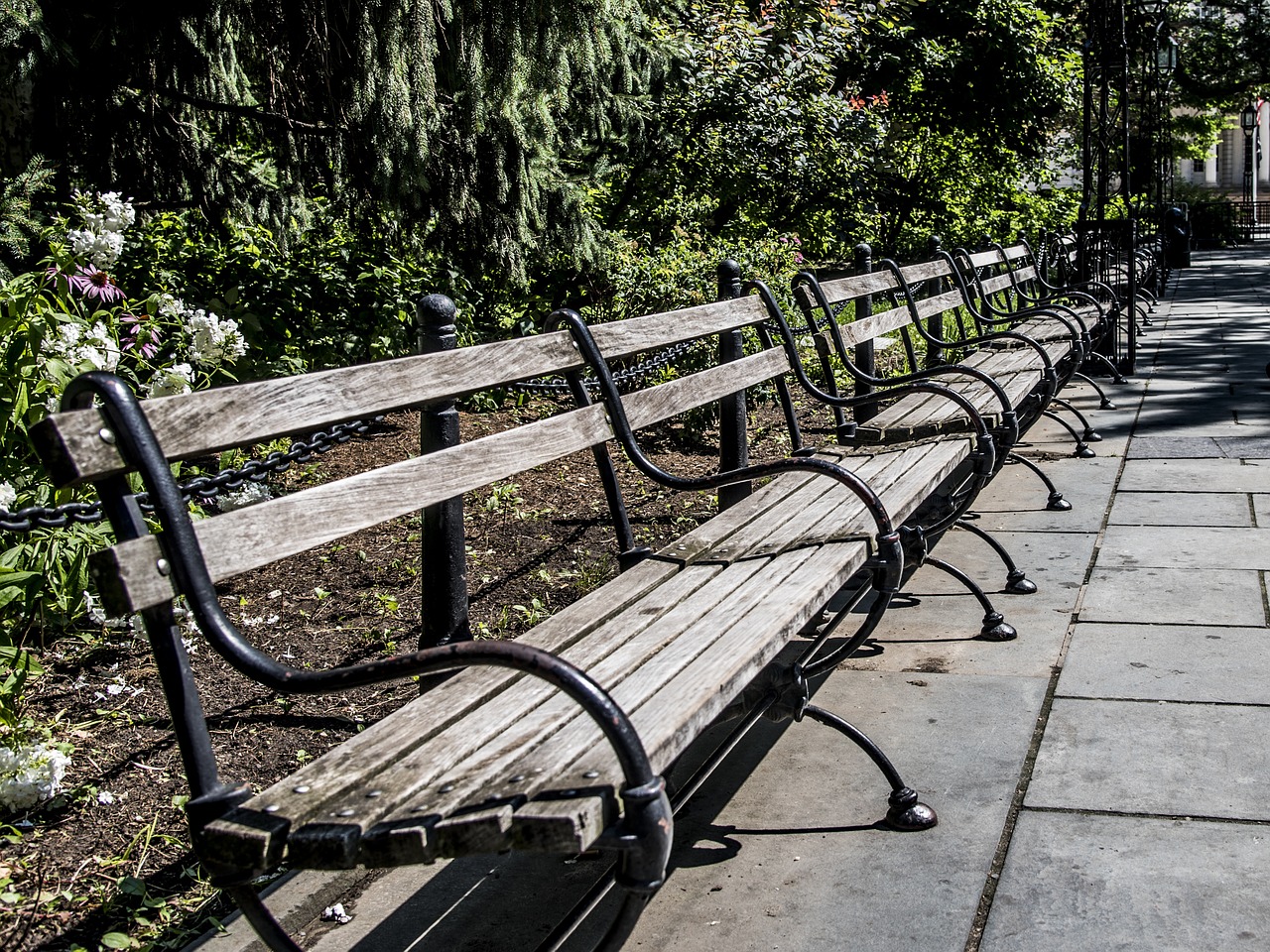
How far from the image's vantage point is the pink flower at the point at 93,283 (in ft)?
13.3

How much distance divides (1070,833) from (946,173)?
10.0m

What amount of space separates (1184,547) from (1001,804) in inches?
100

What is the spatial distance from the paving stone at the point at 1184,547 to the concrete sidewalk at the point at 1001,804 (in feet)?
0.06

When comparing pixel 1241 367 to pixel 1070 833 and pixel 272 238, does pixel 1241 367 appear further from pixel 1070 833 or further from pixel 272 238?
pixel 1070 833

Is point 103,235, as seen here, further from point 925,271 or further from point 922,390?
point 925,271

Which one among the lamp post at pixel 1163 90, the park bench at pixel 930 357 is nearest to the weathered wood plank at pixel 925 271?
the park bench at pixel 930 357

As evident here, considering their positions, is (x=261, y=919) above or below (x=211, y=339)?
below

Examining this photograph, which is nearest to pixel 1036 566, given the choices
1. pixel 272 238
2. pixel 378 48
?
pixel 378 48

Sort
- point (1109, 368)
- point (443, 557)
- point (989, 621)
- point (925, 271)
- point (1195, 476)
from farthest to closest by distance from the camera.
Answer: point (1109, 368) → point (925, 271) → point (1195, 476) → point (989, 621) → point (443, 557)

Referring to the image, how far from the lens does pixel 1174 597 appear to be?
436cm

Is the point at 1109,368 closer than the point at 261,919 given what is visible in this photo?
No

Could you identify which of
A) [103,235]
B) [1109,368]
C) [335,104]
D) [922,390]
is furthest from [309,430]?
[1109,368]

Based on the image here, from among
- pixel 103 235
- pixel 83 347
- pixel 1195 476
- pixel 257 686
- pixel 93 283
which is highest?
pixel 103 235

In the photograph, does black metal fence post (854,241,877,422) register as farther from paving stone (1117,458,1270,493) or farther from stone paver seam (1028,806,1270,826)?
stone paver seam (1028,806,1270,826)
